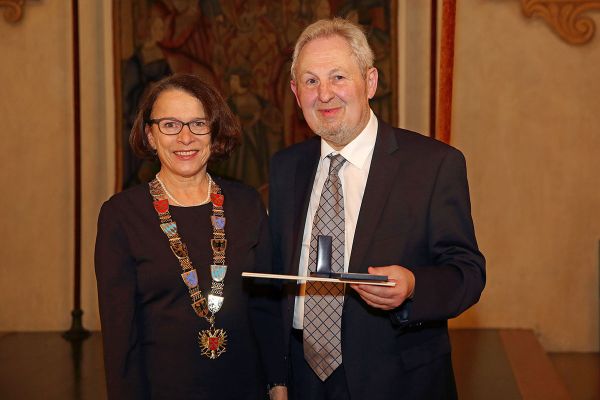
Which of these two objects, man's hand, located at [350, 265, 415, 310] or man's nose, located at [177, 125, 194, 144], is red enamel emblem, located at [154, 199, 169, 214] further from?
man's hand, located at [350, 265, 415, 310]

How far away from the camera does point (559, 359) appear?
6660 millimetres

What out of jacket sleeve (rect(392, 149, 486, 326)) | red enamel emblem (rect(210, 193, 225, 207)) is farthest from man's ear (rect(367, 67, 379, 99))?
red enamel emblem (rect(210, 193, 225, 207))

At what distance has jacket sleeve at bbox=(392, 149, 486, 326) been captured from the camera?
2463 millimetres

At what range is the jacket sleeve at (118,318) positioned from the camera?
8.67 ft

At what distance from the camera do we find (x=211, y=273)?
2.75 meters

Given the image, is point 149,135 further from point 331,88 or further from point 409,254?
point 409,254

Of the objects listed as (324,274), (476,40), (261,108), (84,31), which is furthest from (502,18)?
(324,274)

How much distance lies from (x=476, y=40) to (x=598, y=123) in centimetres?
120

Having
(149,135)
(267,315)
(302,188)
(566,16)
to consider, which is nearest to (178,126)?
(149,135)

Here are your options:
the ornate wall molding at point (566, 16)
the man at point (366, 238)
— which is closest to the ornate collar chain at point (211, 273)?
the man at point (366, 238)

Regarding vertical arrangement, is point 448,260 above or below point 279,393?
above

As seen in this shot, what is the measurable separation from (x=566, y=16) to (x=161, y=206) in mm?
4859

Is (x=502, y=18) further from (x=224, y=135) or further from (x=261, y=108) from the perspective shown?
(x=224, y=135)

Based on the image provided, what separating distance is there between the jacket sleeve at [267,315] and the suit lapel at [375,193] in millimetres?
419
